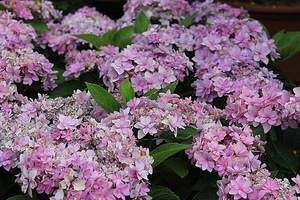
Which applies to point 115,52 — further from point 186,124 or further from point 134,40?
point 186,124

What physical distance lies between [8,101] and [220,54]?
0.96 meters

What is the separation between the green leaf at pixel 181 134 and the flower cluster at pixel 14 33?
3.21ft

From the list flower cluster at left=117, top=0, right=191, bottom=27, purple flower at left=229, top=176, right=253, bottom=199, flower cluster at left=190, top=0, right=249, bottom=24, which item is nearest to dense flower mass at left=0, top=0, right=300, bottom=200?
purple flower at left=229, top=176, right=253, bottom=199

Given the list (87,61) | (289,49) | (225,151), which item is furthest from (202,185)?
(289,49)

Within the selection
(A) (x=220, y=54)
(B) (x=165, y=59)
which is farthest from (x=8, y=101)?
(A) (x=220, y=54)

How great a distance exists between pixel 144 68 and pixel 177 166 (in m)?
0.47

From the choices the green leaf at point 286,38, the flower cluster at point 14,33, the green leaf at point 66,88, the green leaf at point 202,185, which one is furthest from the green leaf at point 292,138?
the flower cluster at point 14,33

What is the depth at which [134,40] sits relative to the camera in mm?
2053

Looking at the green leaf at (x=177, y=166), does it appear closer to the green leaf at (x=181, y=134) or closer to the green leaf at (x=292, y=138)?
the green leaf at (x=181, y=134)

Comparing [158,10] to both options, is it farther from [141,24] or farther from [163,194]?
[163,194]

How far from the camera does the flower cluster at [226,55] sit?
169 centimetres

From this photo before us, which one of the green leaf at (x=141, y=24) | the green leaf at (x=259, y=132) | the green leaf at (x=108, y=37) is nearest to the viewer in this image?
the green leaf at (x=259, y=132)

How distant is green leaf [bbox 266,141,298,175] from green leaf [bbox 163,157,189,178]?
384 mm

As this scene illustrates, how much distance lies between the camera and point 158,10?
249 centimetres
